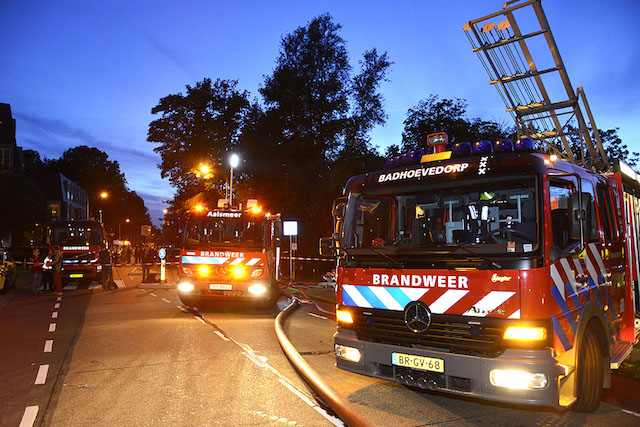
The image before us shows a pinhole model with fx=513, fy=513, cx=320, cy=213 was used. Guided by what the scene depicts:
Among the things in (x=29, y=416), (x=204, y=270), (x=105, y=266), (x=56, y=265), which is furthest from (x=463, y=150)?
(x=105, y=266)

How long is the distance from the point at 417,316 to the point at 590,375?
1953 millimetres

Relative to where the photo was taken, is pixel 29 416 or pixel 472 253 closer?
pixel 472 253

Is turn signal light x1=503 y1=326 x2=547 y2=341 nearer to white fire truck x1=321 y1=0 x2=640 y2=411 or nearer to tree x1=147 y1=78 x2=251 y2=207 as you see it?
white fire truck x1=321 y1=0 x2=640 y2=411

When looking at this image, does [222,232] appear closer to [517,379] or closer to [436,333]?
[436,333]

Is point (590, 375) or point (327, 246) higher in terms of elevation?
point (327, 246)

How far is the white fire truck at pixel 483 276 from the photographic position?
4.51 m

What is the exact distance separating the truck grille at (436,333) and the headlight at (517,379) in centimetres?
19

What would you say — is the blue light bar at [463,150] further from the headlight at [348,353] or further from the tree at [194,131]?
the tree at [194,131]

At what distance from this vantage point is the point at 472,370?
182 inches

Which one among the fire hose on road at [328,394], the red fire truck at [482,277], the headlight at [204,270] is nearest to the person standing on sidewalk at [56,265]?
the headlight at [204,270]

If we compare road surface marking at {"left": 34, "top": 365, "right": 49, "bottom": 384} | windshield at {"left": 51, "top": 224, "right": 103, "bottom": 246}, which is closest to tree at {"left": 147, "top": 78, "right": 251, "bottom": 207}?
windshield at {"left": 51, "top": 224, "right": 103, "bottom": 246}

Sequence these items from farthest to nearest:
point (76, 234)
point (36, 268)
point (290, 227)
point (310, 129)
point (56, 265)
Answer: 1. point (310, 129)
2. point (76, 234)
3. point (290, 227)
4. point (36, 268)
5. point (56, 265)

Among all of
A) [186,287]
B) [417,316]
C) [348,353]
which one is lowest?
[348,353]

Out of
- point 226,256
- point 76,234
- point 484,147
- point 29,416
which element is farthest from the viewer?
point 76,234
